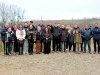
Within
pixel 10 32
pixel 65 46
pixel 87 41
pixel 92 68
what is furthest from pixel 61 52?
pixel 92 68

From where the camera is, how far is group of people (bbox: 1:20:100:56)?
46.2 ft

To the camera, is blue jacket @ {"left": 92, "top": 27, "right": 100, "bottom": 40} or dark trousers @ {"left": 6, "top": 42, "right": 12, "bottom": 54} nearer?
dark trousers @ {"left": 6, "top": 42, "right": 12, "bottom": 54}

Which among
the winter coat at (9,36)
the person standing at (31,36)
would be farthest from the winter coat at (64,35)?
the winter coat at (9,36)

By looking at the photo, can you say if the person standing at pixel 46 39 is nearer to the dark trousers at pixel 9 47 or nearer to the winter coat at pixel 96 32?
the dark trousers at pixel 9 47

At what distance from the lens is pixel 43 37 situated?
14531 millimetres

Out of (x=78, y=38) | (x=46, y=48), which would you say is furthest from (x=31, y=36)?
(x=78, y=38)

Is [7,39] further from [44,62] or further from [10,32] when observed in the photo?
[44,62]

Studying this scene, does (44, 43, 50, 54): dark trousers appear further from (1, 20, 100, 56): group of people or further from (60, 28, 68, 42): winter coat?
(60, 28, 68, 42): winter coat

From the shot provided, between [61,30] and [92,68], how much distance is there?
16.1 ft

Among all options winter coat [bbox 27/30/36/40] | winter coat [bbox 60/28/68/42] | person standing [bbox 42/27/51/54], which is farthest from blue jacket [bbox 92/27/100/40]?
winter coat [bbox 27/30/36/40]

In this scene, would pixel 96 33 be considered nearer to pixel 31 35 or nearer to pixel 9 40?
pixel 31 35

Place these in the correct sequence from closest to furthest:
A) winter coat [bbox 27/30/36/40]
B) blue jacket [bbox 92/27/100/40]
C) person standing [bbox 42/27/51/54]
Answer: winter coat [bbox 27/30/36/40] → person standing [bbox 42/27/51/54] → blue jacket [bbox 92/27/100/40]

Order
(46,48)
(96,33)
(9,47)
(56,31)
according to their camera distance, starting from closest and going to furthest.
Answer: (9,47) < (46,48) < (96,33) < (56,31)

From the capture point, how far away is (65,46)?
1536 centimetres
